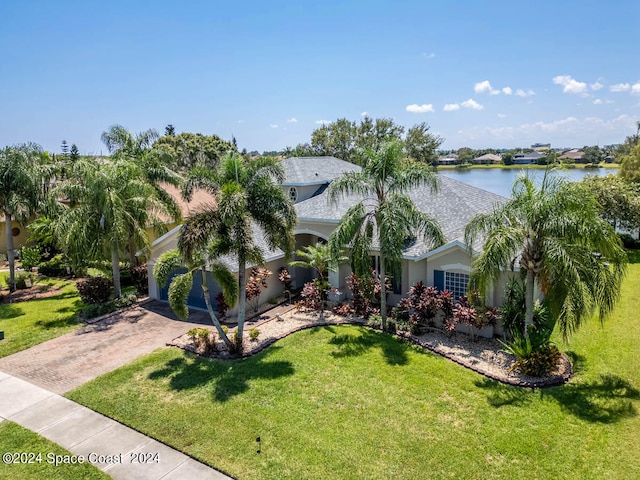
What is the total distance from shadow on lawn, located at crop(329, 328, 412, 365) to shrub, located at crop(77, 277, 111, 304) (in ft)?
41.2

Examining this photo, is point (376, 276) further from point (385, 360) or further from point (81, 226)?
point (81, 226)

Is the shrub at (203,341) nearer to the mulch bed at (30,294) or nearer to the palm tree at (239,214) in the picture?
the palm tree at (239,214)

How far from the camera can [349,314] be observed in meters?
18.2

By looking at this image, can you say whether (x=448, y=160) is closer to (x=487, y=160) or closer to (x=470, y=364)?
(x=487, y=160)

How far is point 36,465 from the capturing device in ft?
30.1

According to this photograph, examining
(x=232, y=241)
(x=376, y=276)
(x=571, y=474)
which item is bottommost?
(x=571, y=474)

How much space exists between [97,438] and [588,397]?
12.9m

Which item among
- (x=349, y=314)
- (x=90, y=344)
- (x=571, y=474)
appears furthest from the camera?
(x=349, y=314)

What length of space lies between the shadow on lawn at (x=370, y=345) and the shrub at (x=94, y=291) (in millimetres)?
12559

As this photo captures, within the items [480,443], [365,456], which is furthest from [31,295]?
[480,443]

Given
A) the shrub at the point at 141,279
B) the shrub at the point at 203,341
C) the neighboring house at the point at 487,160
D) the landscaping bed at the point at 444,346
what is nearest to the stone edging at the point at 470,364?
the landscaping bed at the point at 444,346

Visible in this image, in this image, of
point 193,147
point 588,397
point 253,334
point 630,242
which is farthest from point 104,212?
point 193,147

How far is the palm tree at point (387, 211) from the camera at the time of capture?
14.6 meters

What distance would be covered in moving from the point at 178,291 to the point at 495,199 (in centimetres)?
1748
